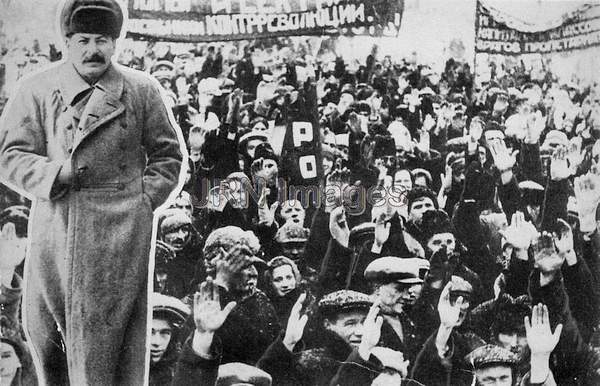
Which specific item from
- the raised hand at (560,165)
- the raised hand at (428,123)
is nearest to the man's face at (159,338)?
the raised hand at (428,123)

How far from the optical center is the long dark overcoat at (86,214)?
3.70 meters

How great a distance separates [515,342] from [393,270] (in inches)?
36.1

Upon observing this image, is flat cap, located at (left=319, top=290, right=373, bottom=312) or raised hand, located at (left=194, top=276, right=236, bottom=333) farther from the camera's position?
flat cap, located at (left=319, top=290, right=373, bottom=312)

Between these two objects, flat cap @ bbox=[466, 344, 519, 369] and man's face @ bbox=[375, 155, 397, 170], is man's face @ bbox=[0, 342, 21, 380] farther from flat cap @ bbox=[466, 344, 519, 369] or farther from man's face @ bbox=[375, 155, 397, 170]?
flat cap @ bbox=[466, 344, 519, 369]

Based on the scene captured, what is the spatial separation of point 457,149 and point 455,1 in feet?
3.02

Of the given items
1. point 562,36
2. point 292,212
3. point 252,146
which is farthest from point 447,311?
point 562,36

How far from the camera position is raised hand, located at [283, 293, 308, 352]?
3.98 metres

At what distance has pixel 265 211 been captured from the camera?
4.00m

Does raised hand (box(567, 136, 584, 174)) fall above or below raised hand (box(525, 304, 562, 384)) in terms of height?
above

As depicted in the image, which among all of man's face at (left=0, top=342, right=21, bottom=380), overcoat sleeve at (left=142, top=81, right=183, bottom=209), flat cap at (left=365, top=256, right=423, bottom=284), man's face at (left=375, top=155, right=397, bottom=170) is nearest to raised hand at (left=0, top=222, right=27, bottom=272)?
man's face at (left=0, top=342, right=21, bottom=380)

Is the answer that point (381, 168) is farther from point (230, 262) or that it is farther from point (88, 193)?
point (88, 193)

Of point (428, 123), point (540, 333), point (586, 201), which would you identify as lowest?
point (540, 333)

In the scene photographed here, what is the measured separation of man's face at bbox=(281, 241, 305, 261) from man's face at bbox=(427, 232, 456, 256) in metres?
0.80

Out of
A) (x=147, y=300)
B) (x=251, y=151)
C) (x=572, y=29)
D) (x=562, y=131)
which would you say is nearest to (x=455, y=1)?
(x=572, y=29)
